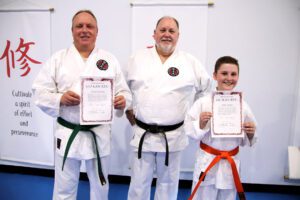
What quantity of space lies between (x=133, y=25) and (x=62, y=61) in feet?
3.68

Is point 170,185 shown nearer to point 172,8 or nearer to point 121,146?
point 121,146

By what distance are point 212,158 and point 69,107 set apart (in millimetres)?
1122

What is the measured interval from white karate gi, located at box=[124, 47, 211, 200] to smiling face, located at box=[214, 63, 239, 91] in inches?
12.8

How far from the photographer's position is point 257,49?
8.50 feet

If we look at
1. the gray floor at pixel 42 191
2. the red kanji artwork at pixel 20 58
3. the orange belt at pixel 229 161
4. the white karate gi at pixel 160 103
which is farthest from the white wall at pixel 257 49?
the orange belt at pixel 229 161

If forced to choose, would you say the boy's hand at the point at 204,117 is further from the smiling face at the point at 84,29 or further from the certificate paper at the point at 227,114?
the smiling face at the point at 84,29

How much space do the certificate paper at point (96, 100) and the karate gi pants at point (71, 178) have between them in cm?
38

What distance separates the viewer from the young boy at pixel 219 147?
1.66 m

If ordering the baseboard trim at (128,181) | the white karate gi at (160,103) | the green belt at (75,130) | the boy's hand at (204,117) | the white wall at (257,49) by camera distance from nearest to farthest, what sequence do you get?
1. the boy's hand at (204,117)
2. the green belt at (75,130)
3. the white karate gi at (160,103)
4. the white wall at (257,49)
5. the baseboard trim at (128,181)

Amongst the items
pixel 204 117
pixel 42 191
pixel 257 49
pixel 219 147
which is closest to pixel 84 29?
pixel 204 117

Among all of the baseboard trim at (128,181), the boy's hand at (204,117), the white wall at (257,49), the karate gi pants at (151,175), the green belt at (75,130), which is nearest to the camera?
the boy's hand at (204,117)

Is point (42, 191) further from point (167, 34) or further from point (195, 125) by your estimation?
point (167, 34)

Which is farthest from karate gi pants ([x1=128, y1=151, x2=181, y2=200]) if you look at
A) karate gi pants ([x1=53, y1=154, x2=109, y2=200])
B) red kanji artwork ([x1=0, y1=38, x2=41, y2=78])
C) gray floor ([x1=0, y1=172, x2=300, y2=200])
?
red kanji artwork ([x1=0, y1=38, x2=41, y2=78])

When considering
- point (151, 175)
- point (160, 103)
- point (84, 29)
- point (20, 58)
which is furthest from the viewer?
point (20, 58)
